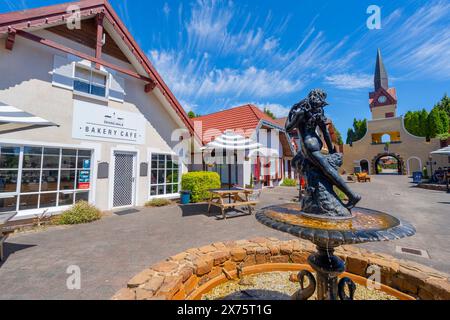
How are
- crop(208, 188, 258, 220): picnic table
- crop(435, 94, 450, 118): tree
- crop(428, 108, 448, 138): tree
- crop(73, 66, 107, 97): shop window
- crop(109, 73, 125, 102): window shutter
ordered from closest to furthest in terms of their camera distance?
crop(208, 188, 258, 220): picnic table → crop(73, 66, 107, 97): shop window → crop(109, 73, 125, 102): window shutter → crop(428, 108, 448, 138): tree → crop(435, 94, 450, 118): tree

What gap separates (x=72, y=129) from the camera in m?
6.69

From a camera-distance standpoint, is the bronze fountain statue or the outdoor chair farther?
the outdoor chair

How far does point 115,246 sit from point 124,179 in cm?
439

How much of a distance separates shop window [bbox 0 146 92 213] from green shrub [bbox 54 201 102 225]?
2.10ft

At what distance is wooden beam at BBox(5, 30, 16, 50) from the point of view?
5380 mm

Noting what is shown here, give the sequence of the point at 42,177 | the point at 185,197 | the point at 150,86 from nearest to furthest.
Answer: the point at 42,177 → the point at 150,86 → the point at 185,197

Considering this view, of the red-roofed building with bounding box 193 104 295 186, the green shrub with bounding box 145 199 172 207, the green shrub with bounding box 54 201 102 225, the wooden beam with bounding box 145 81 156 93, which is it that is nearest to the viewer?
the green shrub with bounding box 54 201 102 225

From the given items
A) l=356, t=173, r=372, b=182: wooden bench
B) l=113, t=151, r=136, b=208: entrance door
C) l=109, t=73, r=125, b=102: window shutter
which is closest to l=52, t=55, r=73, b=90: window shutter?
l=109, t=73, r=125, b=102: window shutter

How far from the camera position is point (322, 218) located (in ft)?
7.53

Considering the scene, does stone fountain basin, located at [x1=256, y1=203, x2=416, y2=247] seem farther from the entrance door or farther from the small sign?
the entrance door

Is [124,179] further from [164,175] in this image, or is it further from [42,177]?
[42,177]

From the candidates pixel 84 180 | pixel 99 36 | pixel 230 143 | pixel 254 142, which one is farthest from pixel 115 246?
pixel 254 142

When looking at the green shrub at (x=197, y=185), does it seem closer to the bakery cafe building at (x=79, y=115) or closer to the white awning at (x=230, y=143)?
the bakery cafe building at (x=79, y=115)

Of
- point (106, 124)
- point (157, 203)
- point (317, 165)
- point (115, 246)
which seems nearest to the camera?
point (317, 165)
